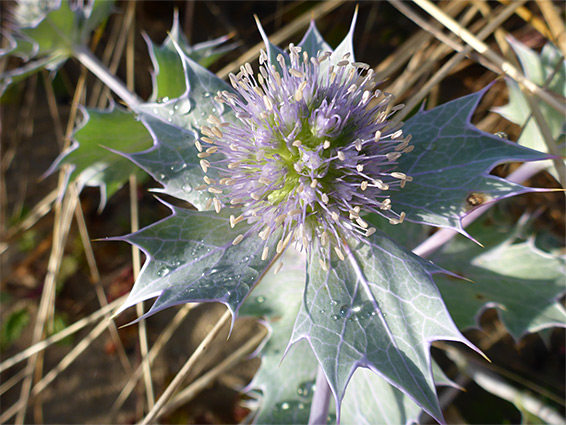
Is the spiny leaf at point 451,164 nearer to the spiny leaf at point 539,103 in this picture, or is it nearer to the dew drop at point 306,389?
the spiny leaf at point 539,103

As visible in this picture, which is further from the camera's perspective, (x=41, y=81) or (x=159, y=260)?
(x=41, y=81)

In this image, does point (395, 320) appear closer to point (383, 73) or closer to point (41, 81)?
point (383, 73)

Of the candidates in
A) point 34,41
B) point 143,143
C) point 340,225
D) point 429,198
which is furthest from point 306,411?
point 34,41

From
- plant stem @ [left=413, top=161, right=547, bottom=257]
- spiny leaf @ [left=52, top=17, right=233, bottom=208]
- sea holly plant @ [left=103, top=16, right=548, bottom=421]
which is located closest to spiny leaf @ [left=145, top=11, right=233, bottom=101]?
spiny leaf @ [left=52, top=17, right=233, bottom=208]

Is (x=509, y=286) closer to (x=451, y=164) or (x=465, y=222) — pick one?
(x=465, y=222)

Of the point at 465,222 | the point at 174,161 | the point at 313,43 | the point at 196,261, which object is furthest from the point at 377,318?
the point at 313,43

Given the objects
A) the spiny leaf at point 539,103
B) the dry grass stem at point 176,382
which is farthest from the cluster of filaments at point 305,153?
the spiny leaf at point 539,103

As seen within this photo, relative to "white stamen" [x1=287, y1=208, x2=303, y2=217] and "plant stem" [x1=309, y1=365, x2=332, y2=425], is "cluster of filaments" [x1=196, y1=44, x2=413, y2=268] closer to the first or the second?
"white stamen" [x1=287, y1=208, x2=303, y2=217]
